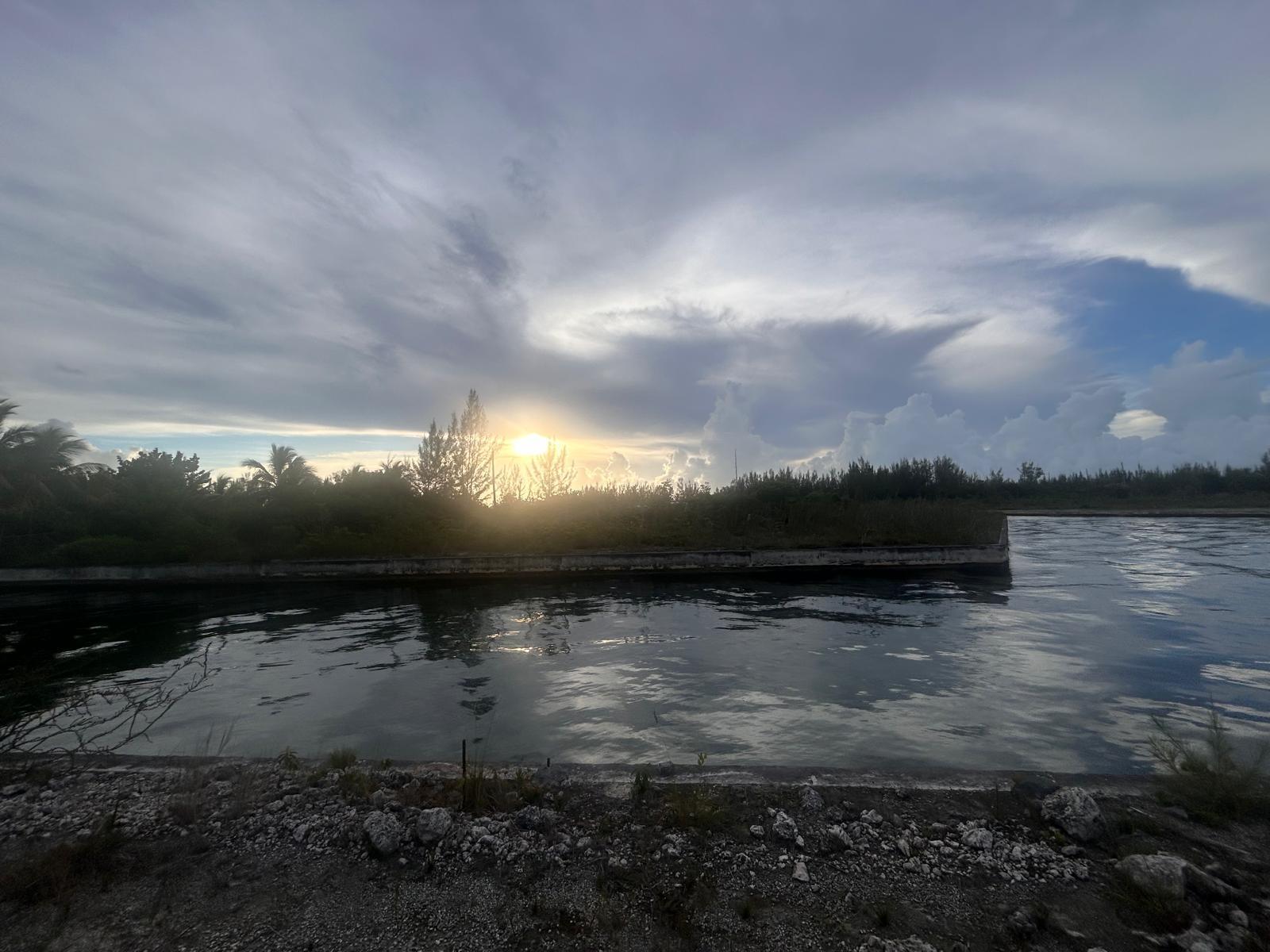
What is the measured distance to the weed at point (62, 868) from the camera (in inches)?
132

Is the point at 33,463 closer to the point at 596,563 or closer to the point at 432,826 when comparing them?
Answer: the point at 596,563

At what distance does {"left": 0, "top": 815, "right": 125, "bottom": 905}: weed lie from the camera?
11.0 feet

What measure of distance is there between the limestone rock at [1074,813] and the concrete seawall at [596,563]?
1902 cm

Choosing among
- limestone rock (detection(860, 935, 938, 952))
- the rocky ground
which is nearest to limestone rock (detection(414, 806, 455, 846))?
the rocky ground

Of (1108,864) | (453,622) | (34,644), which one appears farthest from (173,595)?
(1108,864)

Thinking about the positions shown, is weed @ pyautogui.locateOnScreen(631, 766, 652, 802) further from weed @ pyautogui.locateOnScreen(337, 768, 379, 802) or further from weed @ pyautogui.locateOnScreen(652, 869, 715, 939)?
weed @ pyautogui.locateOnScreen(337, 768, 379, 802)

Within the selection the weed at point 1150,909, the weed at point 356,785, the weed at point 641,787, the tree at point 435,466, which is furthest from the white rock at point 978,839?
the tree at point 435,466

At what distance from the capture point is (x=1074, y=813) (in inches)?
150

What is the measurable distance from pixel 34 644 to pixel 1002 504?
64.4 meters

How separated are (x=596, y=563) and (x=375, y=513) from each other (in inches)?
390

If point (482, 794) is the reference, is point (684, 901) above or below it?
below

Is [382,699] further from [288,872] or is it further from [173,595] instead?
[173,595]

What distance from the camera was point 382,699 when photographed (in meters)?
8.64

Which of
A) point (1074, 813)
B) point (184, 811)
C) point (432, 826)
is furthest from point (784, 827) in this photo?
point (184, 811)
